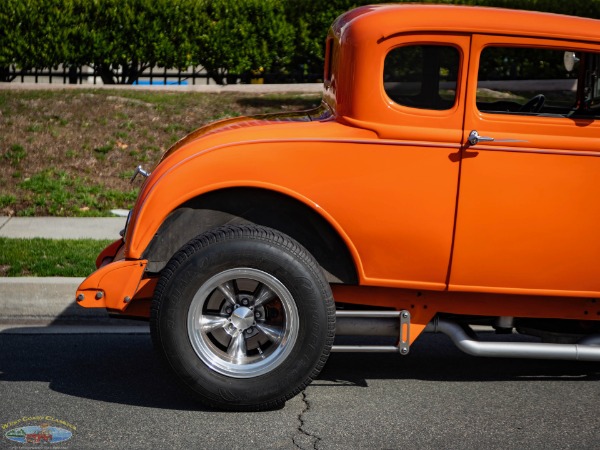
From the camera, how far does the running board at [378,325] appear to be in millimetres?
5293

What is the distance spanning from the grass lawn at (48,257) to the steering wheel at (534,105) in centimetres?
349

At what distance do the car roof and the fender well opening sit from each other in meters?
0.97

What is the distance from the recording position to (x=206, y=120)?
1262 cm

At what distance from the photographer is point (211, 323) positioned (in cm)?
520

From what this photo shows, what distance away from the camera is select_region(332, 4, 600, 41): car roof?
17.0 feet

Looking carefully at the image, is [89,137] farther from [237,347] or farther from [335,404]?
[335,404]

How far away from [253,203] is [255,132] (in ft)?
1.21

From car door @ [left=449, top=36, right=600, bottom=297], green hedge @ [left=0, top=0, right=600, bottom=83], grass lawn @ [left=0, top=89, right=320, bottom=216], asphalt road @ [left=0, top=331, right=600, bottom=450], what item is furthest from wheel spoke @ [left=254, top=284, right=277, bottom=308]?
green hedge @ [left=0, top=0, right=600, bottom=83]

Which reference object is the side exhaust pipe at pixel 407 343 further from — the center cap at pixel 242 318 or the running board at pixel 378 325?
the center cap at pixel 242 318

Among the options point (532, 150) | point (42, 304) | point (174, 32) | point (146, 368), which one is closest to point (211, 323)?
point (146, 368)

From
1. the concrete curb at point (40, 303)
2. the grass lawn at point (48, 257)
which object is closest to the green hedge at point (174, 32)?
the grass lawn at point (48, 257)

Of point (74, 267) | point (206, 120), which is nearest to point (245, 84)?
point (206, 120)

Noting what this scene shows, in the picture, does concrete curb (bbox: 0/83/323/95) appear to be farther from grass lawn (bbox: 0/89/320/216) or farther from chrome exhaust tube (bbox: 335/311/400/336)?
chrome exhaust tube (bbox: 335/311/400/336)

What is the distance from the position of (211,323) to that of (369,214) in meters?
0.98
